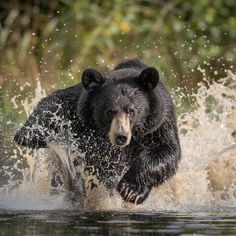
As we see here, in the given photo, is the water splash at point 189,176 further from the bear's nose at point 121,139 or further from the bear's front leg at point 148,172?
the bear's nose at point 121,139

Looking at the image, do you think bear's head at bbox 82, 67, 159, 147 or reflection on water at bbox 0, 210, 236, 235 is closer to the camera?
reflection on water at bbox 0, 210, 236, 235

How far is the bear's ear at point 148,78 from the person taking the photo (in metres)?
7.78

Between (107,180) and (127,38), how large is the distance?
5.68 meters

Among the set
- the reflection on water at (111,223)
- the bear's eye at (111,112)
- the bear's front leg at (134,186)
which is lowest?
the reflection on water at (111,223)

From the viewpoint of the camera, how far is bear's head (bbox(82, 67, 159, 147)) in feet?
25.4

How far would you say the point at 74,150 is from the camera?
8203 millimetres

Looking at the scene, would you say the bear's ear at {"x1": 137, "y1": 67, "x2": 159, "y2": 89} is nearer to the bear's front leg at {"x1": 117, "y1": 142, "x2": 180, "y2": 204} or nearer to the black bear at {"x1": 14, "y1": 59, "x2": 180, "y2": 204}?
the black bear at {"x1": 14, "y1": 59, "x2": 180, "y2": 204}

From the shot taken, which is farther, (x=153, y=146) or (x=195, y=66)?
(x=195, y=66)

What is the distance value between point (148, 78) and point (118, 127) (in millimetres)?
484

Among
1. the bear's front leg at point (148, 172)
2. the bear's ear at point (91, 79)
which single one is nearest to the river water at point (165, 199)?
the bear's front leg at point (148, 172)

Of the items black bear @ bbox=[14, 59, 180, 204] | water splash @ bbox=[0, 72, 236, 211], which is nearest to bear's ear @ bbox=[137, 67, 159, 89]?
black bear @ bbox=[14, 59, 180, 204]

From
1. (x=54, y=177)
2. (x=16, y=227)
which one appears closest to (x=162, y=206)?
(x=54, y=177)

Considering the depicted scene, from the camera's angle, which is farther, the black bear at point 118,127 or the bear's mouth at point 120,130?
the black bear at point 118,127

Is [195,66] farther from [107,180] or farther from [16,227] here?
[16,227]
